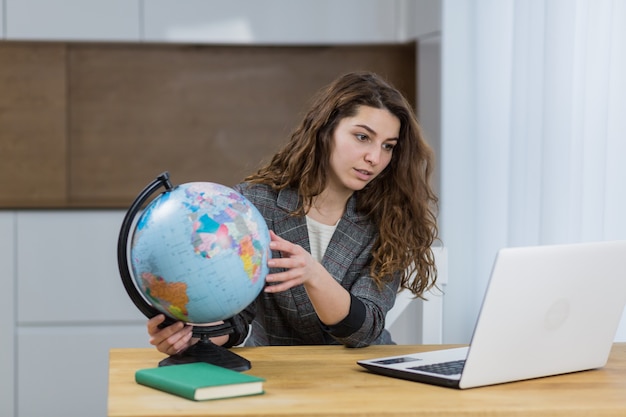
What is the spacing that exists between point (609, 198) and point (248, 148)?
76.3 inches

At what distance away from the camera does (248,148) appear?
3.95 m

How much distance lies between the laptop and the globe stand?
20 cm

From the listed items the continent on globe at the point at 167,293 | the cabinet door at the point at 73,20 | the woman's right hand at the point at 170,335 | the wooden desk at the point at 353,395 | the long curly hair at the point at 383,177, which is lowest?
the wooden desk at the point at 353,395

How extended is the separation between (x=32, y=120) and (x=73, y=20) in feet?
1.56

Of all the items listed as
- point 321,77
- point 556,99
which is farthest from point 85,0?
point 556,99

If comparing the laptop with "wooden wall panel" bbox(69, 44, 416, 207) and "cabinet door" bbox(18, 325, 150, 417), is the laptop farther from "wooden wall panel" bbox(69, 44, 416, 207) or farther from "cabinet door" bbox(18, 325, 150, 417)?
"wooden wall panel" bbox(69, 44, 416, 207)

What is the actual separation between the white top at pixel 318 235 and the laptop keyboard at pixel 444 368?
517 millimetres

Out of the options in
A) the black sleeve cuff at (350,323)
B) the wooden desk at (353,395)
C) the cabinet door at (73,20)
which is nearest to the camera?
the wooden desk at (353,395)

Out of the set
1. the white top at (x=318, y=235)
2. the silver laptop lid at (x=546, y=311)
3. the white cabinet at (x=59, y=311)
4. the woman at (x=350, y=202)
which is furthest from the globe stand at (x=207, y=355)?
the white cabinet at (x=59, y=311)

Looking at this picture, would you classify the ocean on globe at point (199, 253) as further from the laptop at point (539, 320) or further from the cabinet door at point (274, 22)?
the cabinet door at point (274, 22)

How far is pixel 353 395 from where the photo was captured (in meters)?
1.35

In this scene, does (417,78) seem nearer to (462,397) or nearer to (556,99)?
(556,99)

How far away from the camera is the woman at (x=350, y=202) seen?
1894 millimetres

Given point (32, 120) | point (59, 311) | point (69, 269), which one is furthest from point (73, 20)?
point (59, 311)
